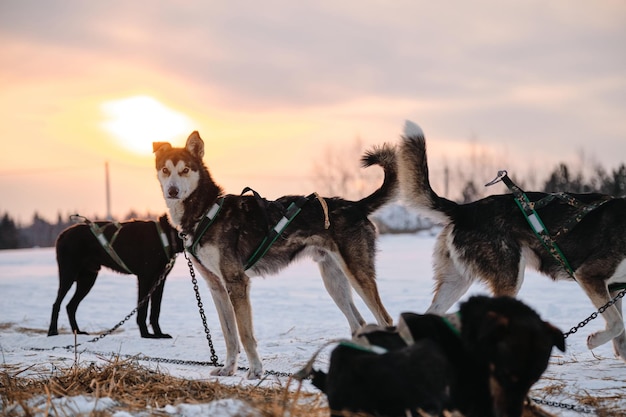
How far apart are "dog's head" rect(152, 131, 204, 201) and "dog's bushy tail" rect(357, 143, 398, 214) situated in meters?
1.65

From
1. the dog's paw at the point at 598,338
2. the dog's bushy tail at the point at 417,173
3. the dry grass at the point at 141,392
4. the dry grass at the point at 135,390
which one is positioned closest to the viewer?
the dry grass at the point at 141,392

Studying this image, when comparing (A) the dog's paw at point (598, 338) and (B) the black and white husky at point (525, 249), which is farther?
(B) the black and white husky at point (525, 249)

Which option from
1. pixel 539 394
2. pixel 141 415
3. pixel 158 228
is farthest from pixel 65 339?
pixel 539 394

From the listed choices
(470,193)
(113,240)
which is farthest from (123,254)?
(470,193)

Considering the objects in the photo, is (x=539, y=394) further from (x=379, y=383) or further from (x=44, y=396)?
(x=44, y=396)

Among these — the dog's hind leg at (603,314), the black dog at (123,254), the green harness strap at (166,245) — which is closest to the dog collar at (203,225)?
the black dog at (123,254)

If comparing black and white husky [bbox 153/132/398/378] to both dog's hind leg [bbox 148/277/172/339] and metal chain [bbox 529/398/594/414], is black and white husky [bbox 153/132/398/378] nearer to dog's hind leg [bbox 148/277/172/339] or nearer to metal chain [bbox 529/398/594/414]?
metal chain [bbox 529/398/594/414]

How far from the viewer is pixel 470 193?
48.5 m

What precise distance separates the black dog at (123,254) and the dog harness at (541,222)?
16.1 ft

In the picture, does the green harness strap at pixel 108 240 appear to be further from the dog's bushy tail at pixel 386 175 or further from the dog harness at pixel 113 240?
the dog's bushy tail at pixel 386 175

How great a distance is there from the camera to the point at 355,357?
2.82m

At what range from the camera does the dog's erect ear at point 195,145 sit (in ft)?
20.8

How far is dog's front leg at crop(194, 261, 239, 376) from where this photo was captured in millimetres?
5848

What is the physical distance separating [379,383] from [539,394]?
2.17 meters
